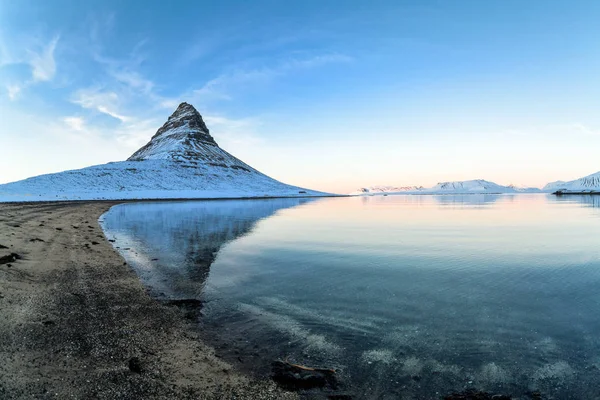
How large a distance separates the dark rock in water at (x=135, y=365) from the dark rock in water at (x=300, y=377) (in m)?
2.35

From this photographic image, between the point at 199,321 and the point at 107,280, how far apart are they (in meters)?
5.32

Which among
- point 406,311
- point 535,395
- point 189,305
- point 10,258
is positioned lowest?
point 535,395

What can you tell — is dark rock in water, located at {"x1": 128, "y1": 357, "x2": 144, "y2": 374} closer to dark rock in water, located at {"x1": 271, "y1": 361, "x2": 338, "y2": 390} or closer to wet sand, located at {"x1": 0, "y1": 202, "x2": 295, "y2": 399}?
wet sand, located at {"x1": 0, "y1": 202, "x2": 295, "y2": 399}

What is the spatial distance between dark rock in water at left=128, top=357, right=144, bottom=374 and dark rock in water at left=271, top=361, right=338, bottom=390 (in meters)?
2.35

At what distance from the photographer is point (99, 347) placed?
21.7 feet

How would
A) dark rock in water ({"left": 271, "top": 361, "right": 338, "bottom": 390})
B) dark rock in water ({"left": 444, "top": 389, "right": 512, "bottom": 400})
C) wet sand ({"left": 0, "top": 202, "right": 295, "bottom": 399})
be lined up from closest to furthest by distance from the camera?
wet sand ({"left": 0, "top": 202, "right": 295, "bottom": 399}), dark rock in water ({"left": 444, "top": 389, "right": 512, "bottom": 400}), dark rock in water ({"left": 271, "top": 361, "right": 338, "bottom": 390})

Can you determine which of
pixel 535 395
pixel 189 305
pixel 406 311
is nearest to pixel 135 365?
pixel 189 305

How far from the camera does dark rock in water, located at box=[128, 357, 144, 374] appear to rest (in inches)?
232

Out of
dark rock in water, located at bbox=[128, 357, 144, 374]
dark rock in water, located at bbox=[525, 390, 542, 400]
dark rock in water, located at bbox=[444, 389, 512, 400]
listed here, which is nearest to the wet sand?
dark rock in water, located at bbox=[128, 357, 144, 374]

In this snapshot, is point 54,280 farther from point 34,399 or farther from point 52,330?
point 34,399

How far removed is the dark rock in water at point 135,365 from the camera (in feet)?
19.3

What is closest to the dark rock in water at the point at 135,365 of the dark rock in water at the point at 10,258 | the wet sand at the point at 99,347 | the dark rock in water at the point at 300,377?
the wet sand at the point at 99,347

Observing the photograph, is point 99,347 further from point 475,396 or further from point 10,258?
point 10,258

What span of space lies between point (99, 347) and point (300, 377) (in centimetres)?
399
